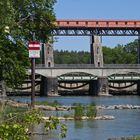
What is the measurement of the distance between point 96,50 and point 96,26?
513 centimetres

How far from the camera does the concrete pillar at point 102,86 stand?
405 feet

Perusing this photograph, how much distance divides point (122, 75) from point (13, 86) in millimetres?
91575

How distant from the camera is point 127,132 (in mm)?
30656

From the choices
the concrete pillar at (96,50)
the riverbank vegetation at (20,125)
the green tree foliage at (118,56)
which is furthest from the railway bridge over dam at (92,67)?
the riverbank vegetation at (20,125)

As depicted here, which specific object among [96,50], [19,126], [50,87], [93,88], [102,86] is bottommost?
[19,126]

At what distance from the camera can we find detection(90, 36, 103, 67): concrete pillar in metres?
122

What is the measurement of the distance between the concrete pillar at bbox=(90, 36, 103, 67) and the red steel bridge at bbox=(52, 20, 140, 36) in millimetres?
1582

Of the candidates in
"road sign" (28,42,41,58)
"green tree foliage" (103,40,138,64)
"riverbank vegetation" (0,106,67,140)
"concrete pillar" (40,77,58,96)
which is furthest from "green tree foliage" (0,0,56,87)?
"green tree foliage" (103,40,138,64)

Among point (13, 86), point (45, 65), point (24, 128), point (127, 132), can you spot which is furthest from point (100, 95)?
point (24, 128)

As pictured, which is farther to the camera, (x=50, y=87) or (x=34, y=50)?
(x=50, y=87)

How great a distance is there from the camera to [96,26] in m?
123

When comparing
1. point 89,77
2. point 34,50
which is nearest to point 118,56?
point 89,77

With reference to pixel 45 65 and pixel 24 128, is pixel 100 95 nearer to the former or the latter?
pixel 45 65

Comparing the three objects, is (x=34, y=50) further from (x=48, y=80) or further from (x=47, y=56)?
(x=47, y=56)
